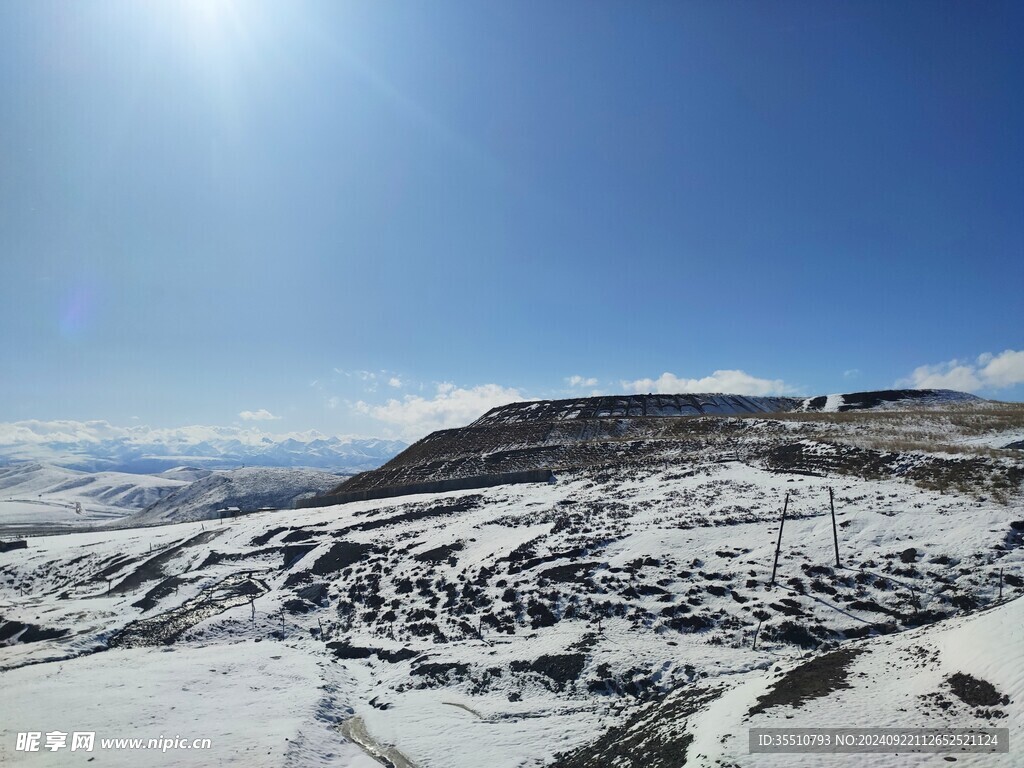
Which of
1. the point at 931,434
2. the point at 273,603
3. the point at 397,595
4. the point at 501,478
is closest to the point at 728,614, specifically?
the point at 397,595

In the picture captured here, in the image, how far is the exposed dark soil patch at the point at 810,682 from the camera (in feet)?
36.8

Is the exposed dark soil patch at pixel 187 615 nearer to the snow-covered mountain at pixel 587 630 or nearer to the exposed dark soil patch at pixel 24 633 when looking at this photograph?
the snow-covered mountain at pixel 587 630

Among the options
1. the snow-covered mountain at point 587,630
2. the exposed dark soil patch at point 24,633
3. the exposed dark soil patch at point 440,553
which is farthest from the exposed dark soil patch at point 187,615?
the exposed dark soil patch at point 440,553

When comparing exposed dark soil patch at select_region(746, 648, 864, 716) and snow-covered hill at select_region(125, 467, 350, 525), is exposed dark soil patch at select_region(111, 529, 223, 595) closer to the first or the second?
exposed dark soil patch at select_region(746, 648, 864, 716)

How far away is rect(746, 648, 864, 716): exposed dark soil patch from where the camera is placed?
1121cm

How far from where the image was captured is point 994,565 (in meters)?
17.7

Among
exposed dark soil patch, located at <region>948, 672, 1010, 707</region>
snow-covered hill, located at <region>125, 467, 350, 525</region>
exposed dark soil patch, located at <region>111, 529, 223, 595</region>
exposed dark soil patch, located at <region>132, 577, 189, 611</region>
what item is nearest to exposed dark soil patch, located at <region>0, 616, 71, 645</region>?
exposed dark soil patch, located at <region>132, 577, 189, 611</region>

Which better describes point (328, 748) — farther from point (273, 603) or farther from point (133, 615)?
point (133, 615)

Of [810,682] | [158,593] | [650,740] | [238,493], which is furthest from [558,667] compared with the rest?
[238,493]

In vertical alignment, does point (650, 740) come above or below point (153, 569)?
above

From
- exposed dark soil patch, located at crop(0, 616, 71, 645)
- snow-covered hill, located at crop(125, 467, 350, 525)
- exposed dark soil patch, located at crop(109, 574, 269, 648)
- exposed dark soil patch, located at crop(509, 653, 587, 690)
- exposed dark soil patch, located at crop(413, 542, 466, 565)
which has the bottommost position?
snow-covered hill, located at crop(125, 467, 350, 525)

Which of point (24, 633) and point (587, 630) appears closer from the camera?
point (587, 630)

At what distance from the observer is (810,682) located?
39.8 ft

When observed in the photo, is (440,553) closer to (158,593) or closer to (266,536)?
(158,593)
